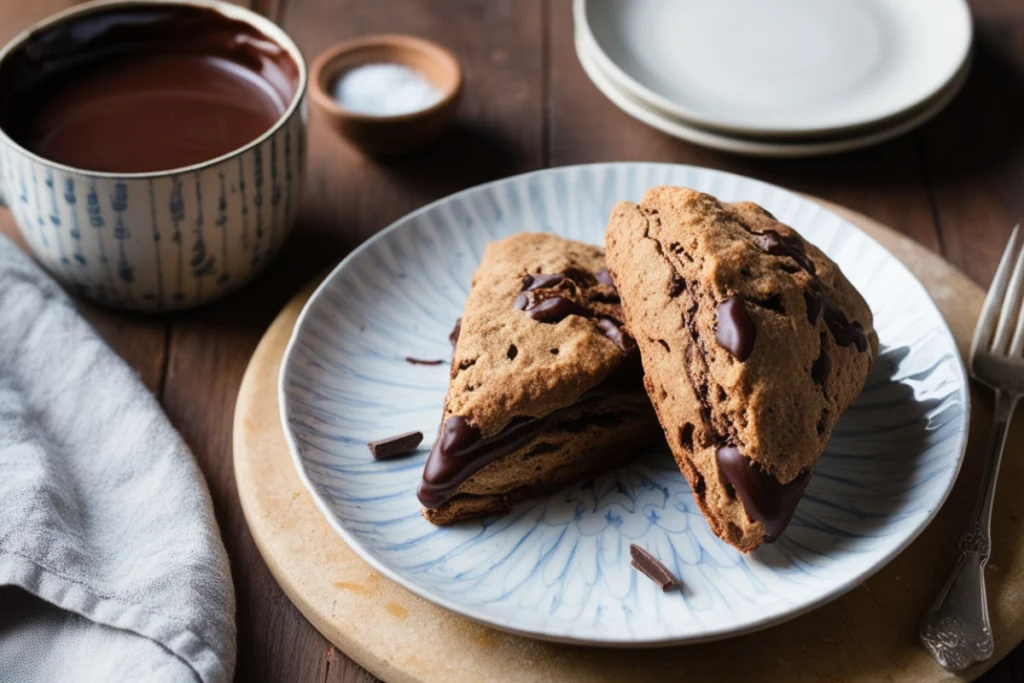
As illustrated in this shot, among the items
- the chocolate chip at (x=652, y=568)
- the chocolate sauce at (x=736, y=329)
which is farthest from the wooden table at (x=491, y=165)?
the chocolate sauce at (x=736, y=329)

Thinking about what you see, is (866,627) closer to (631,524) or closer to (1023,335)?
(631,524)

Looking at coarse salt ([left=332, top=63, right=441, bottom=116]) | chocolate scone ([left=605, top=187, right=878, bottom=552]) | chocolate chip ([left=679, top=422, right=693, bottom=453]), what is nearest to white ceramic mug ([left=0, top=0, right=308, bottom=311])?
coarse salt ([left=332, top=63, right=441, bottom=116])

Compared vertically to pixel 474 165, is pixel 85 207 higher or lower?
higher

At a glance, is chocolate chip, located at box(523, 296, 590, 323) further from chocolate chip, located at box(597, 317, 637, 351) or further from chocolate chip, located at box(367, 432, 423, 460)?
chocolate chip, located at box(367, 432, 423, 460)

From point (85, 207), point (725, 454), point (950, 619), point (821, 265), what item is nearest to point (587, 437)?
point (725, 454)

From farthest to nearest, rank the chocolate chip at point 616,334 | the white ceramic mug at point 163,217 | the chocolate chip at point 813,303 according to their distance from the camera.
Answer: the white ceramic mug at point 163,217
the chocolate chip at point 616,334
the chocolate chip at point 813,303

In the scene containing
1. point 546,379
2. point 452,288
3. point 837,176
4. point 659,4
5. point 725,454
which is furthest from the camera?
point 659,4

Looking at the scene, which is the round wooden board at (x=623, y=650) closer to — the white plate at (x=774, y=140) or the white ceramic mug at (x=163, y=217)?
the white ceramic mug at (x=163, y=217)
